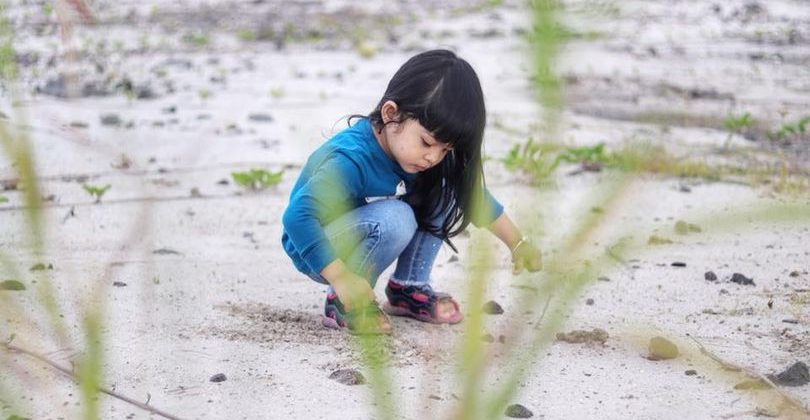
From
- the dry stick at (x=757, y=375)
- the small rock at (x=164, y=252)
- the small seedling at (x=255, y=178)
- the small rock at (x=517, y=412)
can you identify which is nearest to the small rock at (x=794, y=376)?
the dry stick at (x=757, y=375)

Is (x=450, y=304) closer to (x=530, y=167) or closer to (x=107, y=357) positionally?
(x=107, y=357)

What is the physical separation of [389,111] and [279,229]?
1.42 metres

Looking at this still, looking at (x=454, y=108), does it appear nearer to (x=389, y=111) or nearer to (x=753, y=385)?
(x=389, y=111)

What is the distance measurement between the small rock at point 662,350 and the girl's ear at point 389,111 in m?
0.79

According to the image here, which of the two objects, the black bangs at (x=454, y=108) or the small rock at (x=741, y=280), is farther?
the small rock at (x=741, y=280)

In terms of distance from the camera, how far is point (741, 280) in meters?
3.22

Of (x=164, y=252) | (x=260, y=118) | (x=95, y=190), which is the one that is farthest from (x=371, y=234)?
(x=260, y=118)

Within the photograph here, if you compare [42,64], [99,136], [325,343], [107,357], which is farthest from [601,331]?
[42,64]

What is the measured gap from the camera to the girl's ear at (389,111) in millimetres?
2703

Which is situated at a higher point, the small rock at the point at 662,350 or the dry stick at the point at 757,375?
the dry stick at the point at 757,375

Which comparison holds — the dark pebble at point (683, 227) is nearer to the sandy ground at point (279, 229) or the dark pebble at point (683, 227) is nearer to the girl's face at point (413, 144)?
the sandy ground at point (279, 229)

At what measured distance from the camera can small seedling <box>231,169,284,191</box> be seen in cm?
442

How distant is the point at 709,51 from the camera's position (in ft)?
27.6

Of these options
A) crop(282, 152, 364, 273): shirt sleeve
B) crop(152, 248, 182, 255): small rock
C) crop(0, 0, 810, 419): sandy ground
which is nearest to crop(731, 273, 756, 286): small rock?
crop(0, 0, 810, 419): sandy ground
